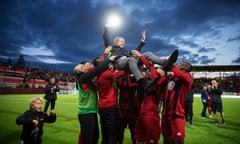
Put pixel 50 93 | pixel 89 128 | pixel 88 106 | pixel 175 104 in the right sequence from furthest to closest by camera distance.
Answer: pixel 50 93 < pixel 175 104 < pixel 88 106 < pixel 89 128

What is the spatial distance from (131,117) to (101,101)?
1.14 metres

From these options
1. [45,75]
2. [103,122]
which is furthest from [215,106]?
[45,75]

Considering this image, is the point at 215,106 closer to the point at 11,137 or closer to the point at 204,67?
the point at 11,137

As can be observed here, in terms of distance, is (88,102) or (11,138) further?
(11,138)

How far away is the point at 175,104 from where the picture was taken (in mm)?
4082

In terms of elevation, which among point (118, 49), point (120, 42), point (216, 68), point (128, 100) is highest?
point (216, 68)

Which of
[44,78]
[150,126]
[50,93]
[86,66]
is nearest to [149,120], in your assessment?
[150,126]

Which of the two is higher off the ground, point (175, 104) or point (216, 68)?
point (216, 68)

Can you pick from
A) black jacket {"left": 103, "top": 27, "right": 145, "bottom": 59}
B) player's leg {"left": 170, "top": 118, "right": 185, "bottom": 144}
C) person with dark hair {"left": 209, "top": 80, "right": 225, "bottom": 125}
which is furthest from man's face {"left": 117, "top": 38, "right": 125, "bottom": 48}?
person with dark hair {"left": 209, "top": 80, "right": 225, "bottom": 125}

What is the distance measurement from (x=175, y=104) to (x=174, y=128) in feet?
1.56

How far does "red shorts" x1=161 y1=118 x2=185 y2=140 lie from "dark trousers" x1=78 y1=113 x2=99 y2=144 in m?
1.43

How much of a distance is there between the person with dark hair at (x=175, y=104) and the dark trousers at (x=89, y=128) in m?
1.43

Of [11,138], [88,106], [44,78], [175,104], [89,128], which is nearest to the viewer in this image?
[89,128]

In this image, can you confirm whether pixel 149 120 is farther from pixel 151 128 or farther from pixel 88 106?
pixel 88 106
